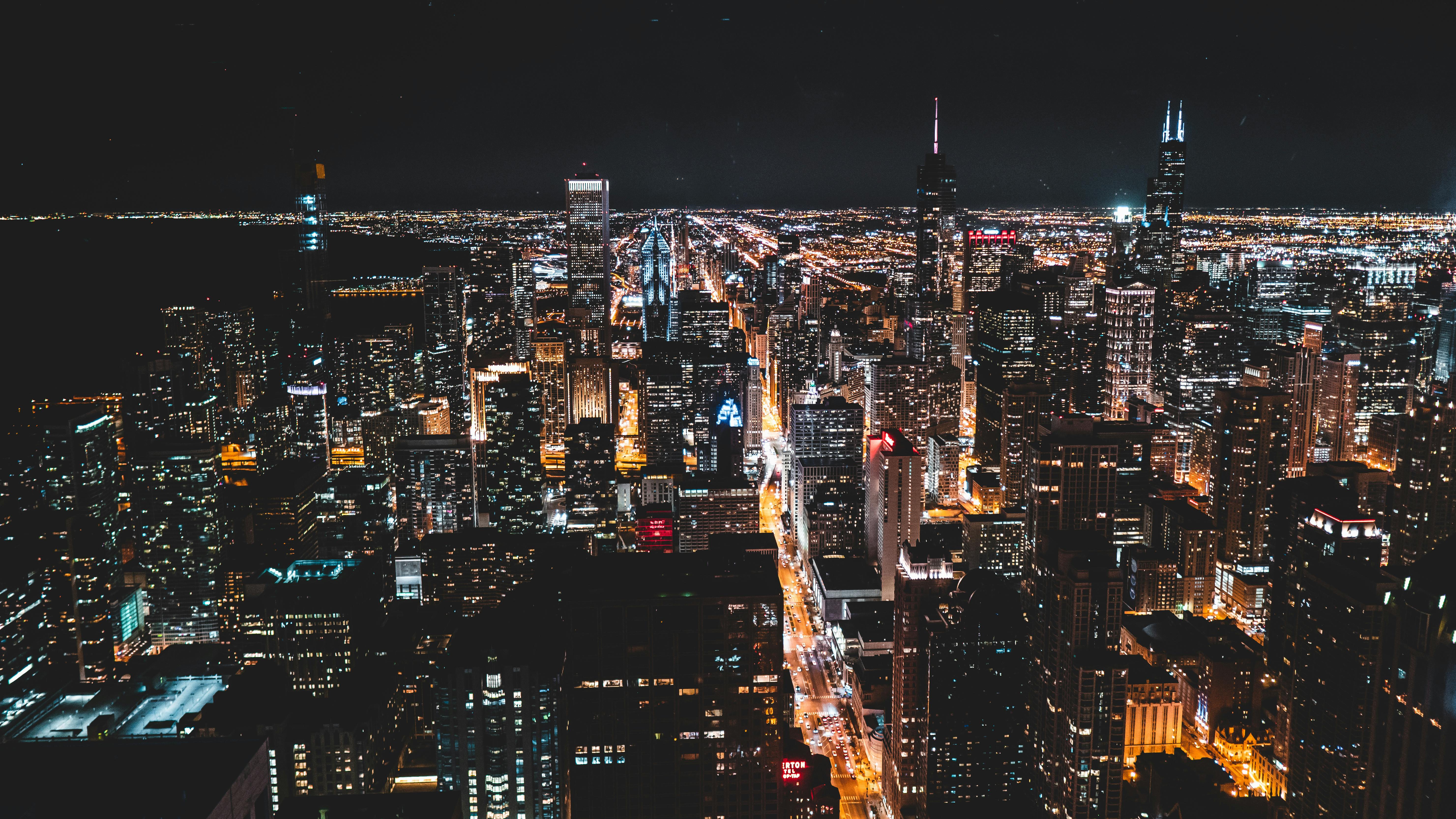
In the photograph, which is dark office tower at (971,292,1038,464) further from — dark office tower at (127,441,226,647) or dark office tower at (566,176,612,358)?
dark office tower at (127,441,226,647)

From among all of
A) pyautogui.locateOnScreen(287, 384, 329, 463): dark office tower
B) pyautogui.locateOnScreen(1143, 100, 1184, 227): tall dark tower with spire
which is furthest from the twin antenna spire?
pyautogui.locateOnScreen(287, 384, 329, 463): dark office tower

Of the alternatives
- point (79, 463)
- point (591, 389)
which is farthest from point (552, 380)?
point (79, 463)

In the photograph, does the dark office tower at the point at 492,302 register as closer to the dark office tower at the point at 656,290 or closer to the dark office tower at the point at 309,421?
the dark office tower at the point at 309,421

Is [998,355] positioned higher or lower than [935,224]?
lower

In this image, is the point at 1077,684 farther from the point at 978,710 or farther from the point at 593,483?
the point at 593,483

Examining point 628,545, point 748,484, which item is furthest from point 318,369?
point 748,484

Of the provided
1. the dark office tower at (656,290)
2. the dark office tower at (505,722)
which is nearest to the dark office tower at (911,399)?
the dark office tower at (656,290)
